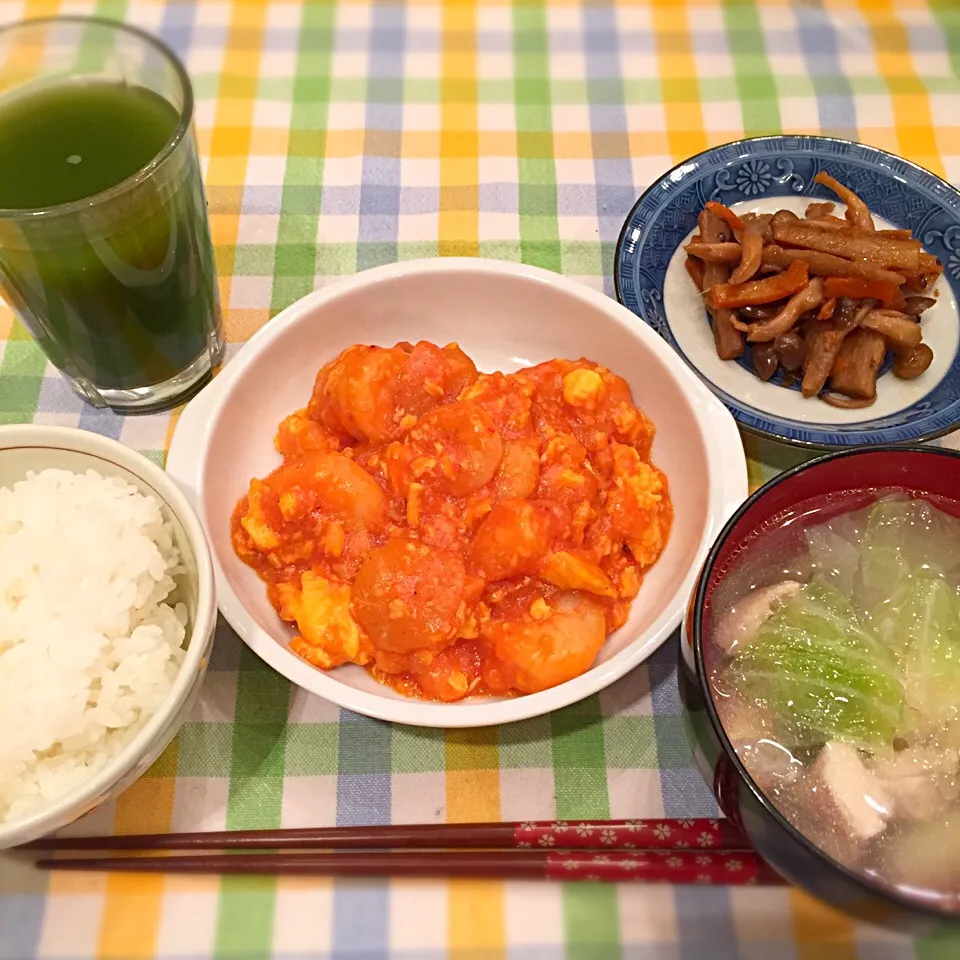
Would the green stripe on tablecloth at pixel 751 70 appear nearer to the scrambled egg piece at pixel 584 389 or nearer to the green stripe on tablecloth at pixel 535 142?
the green stripe on tablecloth at pixel 535 142

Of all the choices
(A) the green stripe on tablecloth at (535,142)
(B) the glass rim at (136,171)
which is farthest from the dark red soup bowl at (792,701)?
(B) the glass rim at (136,171)

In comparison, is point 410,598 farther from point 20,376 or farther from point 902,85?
point 902,85

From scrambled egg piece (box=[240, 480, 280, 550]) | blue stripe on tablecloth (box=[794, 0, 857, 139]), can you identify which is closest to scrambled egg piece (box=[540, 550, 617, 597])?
scrambled egg piece (box=[240, 480, 280, 550])

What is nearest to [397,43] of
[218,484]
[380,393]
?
[380,393]

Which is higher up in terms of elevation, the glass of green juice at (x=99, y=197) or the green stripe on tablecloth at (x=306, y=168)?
the glass of green juice at (x=99, y=197)

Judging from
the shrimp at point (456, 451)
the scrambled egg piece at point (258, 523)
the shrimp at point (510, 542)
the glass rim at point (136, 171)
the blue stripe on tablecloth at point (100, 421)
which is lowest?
the blue stripe on tablecloth at point (100, 421)

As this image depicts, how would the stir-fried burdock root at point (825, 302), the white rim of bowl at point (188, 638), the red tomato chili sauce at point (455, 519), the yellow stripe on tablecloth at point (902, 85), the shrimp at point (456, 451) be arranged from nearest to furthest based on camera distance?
the white rim of bowl at point (188, 638)
the red tomato chili sauce at point (455, 519)
the shrimp at point (456, 451)
the stir-fried burdock root at point (825, 302)
the yellow stripe on tablecloth at point (902, 85)

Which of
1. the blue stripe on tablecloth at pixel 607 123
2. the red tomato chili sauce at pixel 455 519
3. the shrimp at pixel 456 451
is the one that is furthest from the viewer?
the blue stripe on tablecloth at pixel 607 123
